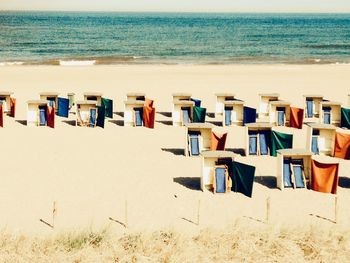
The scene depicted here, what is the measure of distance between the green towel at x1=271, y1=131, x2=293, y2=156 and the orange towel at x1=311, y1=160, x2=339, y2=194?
12.6 feet

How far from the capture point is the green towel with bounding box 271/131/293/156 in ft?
77.2

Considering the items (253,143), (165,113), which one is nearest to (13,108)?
(165,113)

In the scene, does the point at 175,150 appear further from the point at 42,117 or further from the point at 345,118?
the point at 345,118

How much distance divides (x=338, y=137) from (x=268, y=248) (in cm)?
1167

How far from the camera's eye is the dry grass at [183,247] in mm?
13281

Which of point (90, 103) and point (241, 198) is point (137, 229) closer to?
point (241, 198)

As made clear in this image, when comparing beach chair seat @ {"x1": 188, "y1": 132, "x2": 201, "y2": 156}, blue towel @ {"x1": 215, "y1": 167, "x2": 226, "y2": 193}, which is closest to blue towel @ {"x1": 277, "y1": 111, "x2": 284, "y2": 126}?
beach chair seat @ {"x1": 188, "y1": 132, "x2": 201, "y2": 156}

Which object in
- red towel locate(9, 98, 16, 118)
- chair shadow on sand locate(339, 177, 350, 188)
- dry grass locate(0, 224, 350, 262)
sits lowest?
chair shadow on sand locate(339, 177, 350, 188)

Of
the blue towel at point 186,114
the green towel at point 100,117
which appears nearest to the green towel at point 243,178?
the blue towel at point 186,114

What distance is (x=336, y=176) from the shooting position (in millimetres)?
19375

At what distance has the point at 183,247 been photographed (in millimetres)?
13664

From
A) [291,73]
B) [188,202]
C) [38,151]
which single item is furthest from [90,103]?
[291,73]

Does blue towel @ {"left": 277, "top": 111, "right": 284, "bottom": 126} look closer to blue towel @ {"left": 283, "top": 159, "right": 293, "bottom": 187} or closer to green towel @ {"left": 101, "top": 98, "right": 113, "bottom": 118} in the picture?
green towel @ {"left": 101, "top": 98, "right": 113, "bottom": 118}

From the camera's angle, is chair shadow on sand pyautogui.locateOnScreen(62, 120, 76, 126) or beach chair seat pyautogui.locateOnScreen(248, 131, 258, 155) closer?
beach chair seat pyautogui.locateOnScreen(248, 131, 258, 155)
